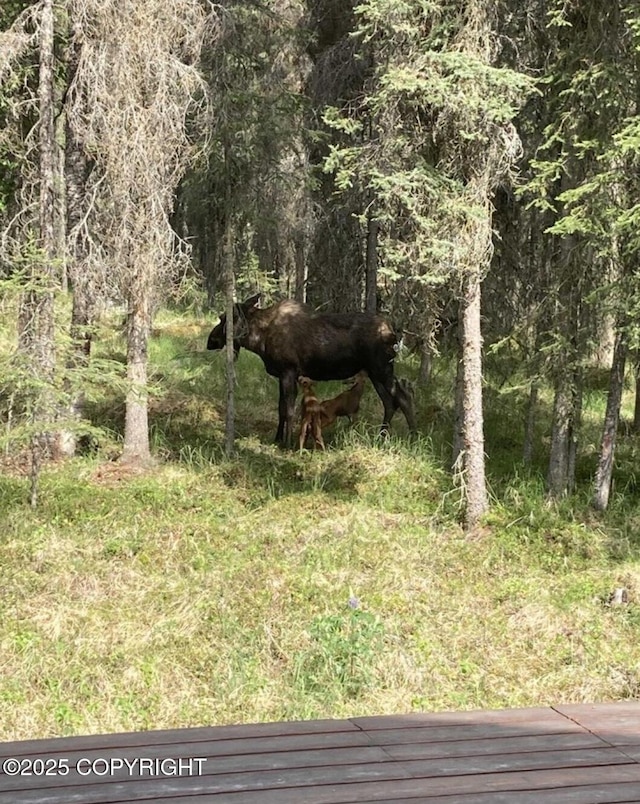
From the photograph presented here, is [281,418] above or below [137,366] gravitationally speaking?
below

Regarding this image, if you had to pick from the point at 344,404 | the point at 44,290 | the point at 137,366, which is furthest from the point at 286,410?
the point at 44,290

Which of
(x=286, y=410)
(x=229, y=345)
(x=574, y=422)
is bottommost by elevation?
(x=286, y=410)

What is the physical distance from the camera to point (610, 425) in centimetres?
1165

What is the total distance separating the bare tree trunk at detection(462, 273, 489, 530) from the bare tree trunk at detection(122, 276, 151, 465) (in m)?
4.73

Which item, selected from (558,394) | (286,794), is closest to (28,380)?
(558,394)

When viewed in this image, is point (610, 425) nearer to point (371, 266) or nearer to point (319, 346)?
point (319, 346)

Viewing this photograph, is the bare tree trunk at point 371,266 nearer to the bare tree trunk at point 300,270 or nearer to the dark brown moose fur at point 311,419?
the dark brown moose fur at point 311,419

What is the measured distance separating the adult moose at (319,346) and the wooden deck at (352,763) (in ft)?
37.6

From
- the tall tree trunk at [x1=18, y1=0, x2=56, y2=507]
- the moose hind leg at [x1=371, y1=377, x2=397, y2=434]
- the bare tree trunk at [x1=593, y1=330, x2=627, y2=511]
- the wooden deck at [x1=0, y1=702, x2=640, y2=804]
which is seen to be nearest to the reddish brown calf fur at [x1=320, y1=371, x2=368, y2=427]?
the moose hind leg at [x1=371, y1=377, x2=397, y2=434]

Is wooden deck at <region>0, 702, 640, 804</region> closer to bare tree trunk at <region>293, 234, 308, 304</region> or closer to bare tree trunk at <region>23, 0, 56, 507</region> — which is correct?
bare tree trunk at <region>23, 0, 56, 507</region>

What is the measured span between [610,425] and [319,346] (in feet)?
18.4

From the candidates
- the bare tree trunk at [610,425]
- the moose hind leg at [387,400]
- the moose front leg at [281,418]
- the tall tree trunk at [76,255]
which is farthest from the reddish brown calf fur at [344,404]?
the bare tree trunk at [610,425]

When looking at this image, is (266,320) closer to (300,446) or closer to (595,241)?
(300,446)

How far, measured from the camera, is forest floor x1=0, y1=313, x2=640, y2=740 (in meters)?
7.43
